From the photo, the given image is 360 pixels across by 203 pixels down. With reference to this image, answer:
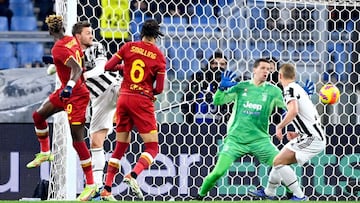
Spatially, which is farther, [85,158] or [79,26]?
[79,26]

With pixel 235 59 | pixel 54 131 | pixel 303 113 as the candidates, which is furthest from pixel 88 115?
pixel 303 113

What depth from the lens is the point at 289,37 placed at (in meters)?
12.0

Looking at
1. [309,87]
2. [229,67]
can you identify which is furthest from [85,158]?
[229,67]

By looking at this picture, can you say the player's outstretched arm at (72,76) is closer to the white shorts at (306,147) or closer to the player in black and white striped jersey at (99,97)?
the player in black and white striped jersey at (99,97)

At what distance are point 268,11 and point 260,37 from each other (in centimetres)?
28

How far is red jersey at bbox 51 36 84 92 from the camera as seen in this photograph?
9.84 metres

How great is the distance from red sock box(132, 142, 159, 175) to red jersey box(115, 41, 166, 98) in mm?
473

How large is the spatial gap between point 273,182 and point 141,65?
1821mm

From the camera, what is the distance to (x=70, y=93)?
9617 mm

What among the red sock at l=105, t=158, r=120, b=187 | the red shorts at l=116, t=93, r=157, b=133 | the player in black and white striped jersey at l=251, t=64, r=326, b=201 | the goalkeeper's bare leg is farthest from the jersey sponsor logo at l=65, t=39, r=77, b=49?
the player in black and white striped jersey at l=251, t=64, r=326, b=201

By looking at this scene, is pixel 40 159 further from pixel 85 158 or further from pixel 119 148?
pixel 119 148

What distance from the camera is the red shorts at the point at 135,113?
1014 centimetres

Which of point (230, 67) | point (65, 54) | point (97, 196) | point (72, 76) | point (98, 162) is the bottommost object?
point (97, 196)

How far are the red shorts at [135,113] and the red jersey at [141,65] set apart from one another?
0.24ft
